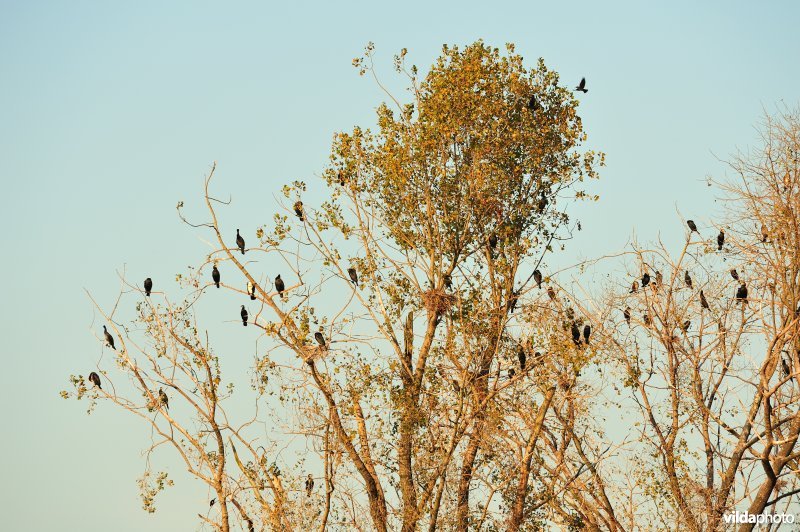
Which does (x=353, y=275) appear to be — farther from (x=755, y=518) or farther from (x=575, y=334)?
(x=755, y=518)

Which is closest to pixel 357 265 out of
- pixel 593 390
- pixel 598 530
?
pixel 593 390

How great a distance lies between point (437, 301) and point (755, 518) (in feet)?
24.6

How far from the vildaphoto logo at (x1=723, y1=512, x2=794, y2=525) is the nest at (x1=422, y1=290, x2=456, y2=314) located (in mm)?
6956

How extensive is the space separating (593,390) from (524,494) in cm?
270

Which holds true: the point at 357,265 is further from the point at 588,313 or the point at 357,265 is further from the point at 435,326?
the point at 588,313

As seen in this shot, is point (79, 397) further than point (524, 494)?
No

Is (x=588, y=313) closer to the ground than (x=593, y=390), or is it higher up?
higher up

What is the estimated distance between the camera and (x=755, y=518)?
68.0 ft

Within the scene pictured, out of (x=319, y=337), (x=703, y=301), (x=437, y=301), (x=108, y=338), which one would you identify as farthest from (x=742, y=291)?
(x=108, y=338)

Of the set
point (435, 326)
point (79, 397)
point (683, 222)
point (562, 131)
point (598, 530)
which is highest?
point (562, 131)

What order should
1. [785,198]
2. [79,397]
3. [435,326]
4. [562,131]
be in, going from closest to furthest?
[79,397] < [785,198] < [435,326] < [562,131]

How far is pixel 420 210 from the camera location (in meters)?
21.6

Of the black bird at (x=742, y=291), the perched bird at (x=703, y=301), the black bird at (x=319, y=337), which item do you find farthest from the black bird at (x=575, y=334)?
the black bird at (x=319, y=337)

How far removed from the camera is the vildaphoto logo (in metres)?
20.8
